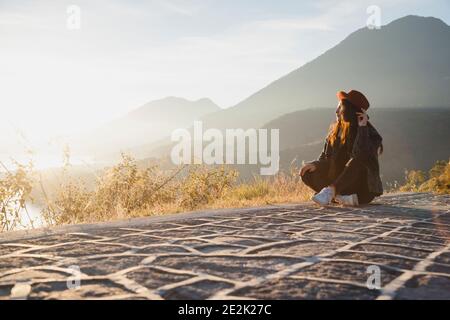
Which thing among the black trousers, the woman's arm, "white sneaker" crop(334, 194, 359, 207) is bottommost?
"white sneaker" crop(334, 194, 359, 207)

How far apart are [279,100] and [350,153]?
18948cm

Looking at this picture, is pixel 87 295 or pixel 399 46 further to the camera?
pixel 399 46

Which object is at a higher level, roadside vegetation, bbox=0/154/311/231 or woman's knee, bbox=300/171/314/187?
woman's knee, bbox=300/171/314/187

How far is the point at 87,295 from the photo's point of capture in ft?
8.14

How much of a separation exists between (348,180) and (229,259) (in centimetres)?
375

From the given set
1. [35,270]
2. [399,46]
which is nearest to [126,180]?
[35,270]

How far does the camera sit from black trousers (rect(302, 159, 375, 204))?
6.60m

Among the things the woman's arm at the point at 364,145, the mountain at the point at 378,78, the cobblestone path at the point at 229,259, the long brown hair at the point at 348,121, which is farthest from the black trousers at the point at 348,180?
the mountain at the point at 378,78

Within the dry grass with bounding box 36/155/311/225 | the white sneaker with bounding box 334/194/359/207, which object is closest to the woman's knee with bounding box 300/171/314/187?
the white sneaker with bounding box 334/194/359/207

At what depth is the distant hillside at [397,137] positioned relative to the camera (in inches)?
2881

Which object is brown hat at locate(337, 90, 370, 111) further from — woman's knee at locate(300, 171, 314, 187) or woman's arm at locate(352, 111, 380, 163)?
woman's knee at locate(300, 171, 314, 187)

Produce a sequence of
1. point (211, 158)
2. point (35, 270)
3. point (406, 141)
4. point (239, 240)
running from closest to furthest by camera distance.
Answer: point (35, 270) → point (239, 240) → point (211, 158) → point (406, 141)

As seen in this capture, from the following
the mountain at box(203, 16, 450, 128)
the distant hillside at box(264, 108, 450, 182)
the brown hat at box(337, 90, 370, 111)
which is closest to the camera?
the brown hat at box(337, 90, 370, 111)

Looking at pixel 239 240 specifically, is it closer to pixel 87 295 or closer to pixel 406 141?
pixel 87 295
